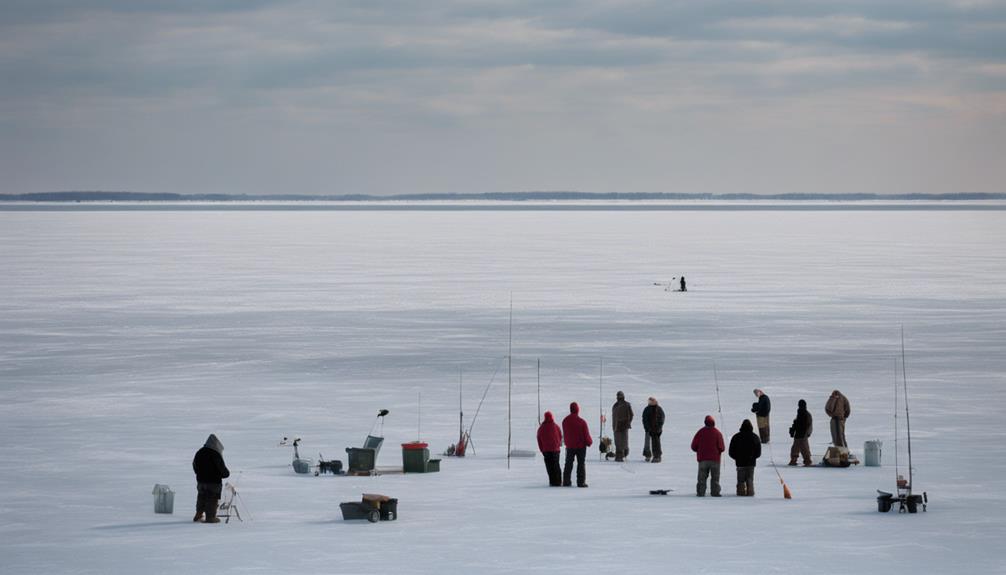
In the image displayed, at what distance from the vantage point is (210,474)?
17.2 meters

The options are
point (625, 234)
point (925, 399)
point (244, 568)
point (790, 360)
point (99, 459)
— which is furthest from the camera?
point (625, 234)

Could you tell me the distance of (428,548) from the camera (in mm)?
15875

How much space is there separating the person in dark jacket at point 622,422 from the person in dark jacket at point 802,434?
2.39 metres

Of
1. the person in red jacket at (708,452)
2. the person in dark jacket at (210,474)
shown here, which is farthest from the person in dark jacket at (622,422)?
the person in dark jacket at (210,474)

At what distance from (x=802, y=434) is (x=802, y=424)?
24 cm

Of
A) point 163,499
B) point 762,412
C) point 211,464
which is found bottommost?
point 163,499

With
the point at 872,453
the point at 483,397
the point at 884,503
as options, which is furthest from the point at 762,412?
the point at 483,397

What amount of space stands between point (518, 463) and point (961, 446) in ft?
22.3

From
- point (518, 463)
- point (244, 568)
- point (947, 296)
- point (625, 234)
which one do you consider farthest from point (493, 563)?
point (625, 234)

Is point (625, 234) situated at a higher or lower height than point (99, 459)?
higher

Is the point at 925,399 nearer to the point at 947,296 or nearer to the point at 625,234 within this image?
the point at 947,296

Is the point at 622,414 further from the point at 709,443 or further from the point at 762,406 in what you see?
the point at 709,443

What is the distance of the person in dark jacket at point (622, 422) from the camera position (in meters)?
21.8

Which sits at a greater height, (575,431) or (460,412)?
(460,412)
